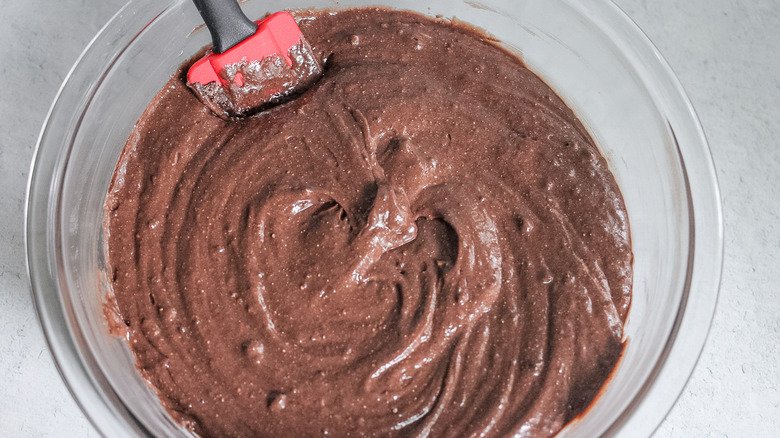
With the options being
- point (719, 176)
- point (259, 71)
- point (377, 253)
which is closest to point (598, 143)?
point (719, 176)

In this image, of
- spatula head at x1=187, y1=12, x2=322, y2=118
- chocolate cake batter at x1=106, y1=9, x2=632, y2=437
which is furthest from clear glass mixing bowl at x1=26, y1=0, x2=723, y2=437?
spatula head at x1=187, y1=12, x2=322, y2=118

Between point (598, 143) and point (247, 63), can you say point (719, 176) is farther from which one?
point (247, 63)

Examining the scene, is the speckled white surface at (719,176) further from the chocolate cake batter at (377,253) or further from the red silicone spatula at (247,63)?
the red silicone spatula at (247,63)

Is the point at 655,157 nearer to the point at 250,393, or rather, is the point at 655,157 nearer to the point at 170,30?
the point at 250,393

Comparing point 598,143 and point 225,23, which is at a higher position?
point 225,23

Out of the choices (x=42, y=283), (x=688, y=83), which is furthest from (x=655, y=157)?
(x=42, y=283)
